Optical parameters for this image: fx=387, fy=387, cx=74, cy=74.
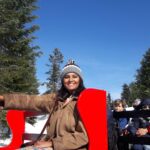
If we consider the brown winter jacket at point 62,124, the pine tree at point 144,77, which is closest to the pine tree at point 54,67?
the pine tree at point 144,77

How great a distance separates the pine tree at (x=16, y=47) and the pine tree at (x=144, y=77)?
1252 inches

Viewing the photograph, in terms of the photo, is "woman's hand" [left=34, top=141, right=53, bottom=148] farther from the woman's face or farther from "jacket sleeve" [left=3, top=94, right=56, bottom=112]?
the woman's face

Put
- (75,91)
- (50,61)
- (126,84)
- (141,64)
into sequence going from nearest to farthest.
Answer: (75,91), (141,64), (50,61), (126,84)

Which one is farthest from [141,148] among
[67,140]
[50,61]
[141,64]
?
[50,61]

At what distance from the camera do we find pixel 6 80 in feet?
63.2

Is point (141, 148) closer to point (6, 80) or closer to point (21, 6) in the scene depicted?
point (6, 80)

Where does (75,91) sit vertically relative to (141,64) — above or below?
below

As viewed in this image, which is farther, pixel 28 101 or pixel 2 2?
pixel 2 2

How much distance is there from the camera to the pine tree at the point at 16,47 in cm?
1952

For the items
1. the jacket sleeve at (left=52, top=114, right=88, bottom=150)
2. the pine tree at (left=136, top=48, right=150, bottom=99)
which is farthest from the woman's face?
the pine tree at (left=136, top=48, right=150, bottom=99)

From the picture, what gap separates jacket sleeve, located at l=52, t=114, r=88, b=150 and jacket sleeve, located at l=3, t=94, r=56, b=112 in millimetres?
544

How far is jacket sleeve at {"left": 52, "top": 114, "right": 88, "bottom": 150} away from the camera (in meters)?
3.30

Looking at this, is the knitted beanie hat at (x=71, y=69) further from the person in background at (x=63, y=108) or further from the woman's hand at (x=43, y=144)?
the woman's hand at (x=43, y=144)

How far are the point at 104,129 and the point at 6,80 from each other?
647 inches
